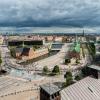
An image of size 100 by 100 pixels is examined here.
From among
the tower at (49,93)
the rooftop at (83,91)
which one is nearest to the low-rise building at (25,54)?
the rooftop at (83,91)

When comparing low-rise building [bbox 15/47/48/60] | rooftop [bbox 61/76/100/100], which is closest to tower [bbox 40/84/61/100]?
rooftop [bbox 61/76/100/100]

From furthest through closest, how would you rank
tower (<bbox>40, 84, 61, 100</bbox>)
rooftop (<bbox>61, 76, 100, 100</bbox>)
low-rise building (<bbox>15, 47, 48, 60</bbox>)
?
low-rise building (<bbox>15, 47, 48, 60</bbox>) → rooftop (<bbox>61, 76, 100, 100</bbox>) → tower (<bbox>40, 84, 61, 100</bbox>)

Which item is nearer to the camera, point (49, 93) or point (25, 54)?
point (49, 93)

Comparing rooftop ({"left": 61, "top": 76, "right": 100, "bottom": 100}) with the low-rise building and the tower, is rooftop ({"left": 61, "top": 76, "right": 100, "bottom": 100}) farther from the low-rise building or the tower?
the low-rise building

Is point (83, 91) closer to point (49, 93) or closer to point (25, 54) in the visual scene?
point (49, 93)

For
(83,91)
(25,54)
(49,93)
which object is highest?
(49,93)

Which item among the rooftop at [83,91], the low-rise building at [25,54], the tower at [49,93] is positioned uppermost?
the tower at [49,93]

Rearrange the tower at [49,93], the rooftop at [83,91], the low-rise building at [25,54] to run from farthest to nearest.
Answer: the low-rise building at [25,54] → the rooftop at [83,91] → the tower at [49,93]

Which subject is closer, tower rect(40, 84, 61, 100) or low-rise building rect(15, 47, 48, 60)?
tower rect(40, 84, 61, 100)

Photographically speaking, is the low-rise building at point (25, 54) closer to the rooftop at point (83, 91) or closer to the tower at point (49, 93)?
the rooftop at point (83, 91)

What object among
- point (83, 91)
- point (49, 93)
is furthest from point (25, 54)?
point (49, 93)

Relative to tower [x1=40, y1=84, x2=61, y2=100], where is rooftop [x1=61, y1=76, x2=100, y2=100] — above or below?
below
